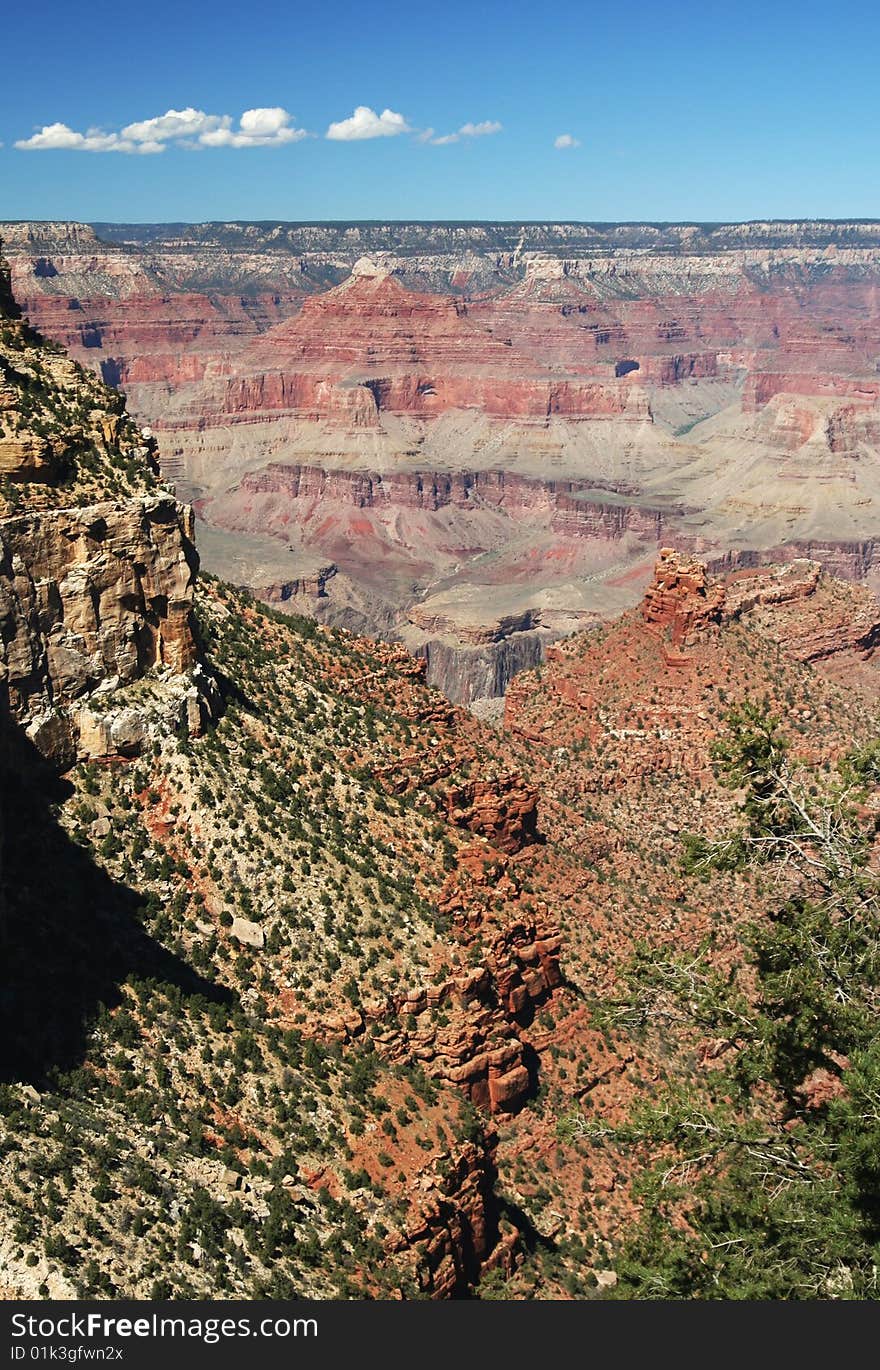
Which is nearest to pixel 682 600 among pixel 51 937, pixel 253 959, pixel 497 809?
pixel 497 809

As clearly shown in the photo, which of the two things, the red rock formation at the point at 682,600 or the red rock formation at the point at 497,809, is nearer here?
the red rock formation at the point at 497,809

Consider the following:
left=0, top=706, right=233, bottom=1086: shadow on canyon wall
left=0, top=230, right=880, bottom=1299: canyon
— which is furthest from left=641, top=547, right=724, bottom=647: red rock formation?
left=0, top=706, right=233, bottom=1086: shadow on canyon wall

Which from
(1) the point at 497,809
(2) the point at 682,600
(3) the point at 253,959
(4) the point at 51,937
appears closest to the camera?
(4) the point at 51,937

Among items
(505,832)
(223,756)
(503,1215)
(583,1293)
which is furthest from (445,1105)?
(505,832)

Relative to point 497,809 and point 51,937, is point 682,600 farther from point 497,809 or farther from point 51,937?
point 51,937

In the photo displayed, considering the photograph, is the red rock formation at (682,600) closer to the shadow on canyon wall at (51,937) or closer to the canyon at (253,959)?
the canyon at (253,959)

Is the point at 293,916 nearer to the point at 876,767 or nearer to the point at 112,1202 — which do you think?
Answer: the point at 112,1202

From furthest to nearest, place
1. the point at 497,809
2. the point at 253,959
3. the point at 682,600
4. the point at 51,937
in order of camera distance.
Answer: the point at 682,600 < the point at 497,809 < the point at 253,959 < the point at 51,937

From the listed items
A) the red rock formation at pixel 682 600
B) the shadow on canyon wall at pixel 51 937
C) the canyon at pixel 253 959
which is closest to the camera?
the canyon at pixel 253 959

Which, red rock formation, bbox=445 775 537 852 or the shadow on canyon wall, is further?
red rock formation, bbox=445 775 537 852

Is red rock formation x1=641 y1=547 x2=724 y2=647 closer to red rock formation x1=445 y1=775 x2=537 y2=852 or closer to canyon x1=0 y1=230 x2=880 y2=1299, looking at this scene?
canyon x1=0 y1=230 x2=880 y2=1299

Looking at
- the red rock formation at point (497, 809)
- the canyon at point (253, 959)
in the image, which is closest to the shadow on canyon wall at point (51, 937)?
the canyon at point (253, 959)

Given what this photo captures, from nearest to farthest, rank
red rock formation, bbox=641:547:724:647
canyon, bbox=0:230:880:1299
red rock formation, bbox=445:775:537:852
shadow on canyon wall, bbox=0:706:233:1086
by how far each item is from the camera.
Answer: canyon, bbox=0:230:880:1299 < shadow on canyon wall, bbox=0:706:233:1086 < red rock formation, bbox=445:775:537:852 < red rock formation, bbox=641:547:724:647

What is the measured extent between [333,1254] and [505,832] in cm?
2208
